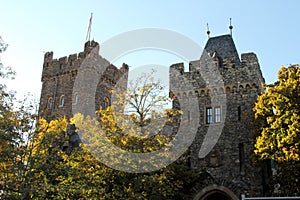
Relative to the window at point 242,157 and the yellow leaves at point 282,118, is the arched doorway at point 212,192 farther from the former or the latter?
the yellow leaves at point 282,118

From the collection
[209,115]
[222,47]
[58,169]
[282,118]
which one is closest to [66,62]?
[222,47]

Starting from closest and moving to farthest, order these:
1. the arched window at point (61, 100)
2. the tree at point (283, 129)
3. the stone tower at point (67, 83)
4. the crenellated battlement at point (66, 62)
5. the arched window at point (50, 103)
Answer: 1. the tree at point (283, 129)
2. the stone tower at point (67, 83)
3. the arched window at point (61, 100)
4. the arched window at point (50, 103)
5. the crenellated battlement at point (66, 62)

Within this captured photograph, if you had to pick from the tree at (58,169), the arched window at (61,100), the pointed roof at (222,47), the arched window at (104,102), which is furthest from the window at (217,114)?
the arched window at (61,100)

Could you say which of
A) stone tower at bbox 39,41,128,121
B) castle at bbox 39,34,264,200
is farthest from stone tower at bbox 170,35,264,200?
stone tower at bbox 39,41,128,121

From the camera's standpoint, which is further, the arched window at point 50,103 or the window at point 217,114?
the arched window at point 50,103

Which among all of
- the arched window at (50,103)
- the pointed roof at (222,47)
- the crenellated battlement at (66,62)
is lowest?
the arched window at (50,103)

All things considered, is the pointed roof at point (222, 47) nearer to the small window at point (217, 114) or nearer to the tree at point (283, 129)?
the small window at point (217, 114)

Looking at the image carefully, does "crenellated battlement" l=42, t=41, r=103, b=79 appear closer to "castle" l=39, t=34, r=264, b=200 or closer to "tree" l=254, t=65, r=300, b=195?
"castle" l=39, t=34, r=264, b=200

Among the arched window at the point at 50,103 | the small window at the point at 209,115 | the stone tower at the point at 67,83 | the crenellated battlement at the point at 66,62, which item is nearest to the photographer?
the small window at the point at 209,115

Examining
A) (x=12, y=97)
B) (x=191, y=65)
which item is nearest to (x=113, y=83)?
(x=191, y=65)

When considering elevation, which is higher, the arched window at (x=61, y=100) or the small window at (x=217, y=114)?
the arched window at (x=61, y=100)

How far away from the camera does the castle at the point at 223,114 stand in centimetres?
1928

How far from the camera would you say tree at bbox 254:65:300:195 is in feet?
51.7

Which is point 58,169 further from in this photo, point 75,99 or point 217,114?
point 75,99
